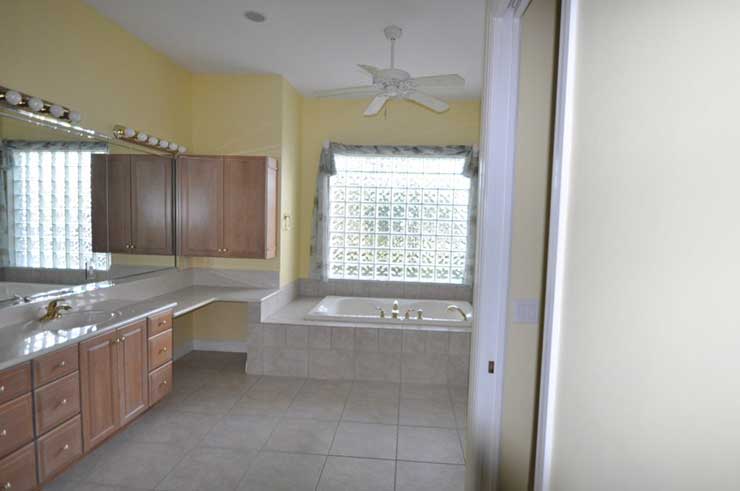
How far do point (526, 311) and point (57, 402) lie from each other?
2.24m

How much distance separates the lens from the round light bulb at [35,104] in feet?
7.47

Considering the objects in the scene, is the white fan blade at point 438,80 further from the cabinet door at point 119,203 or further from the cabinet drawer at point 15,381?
the cabinet drawer at point 15,381

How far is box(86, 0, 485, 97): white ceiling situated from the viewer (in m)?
2.82

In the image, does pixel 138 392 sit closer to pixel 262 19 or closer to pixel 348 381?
pixel 348 381

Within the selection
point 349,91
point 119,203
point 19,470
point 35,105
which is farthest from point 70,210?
A: point 349,91

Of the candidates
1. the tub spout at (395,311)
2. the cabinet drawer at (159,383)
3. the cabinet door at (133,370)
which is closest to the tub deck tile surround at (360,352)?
the tub spout at (395,311)

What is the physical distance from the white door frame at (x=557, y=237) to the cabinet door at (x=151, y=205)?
135 inches

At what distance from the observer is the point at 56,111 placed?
247cm

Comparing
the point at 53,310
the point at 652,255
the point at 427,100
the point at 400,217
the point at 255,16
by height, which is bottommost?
the point at 53,310

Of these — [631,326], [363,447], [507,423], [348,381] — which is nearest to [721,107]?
[631,326]

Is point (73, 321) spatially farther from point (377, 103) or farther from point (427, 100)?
point (427, 100)

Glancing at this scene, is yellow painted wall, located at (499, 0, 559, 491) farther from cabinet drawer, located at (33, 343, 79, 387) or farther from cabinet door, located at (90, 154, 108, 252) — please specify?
cabinet door, located at (90, 154, 108, 252)

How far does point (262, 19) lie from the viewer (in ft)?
9.82

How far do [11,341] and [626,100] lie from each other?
2.61m
